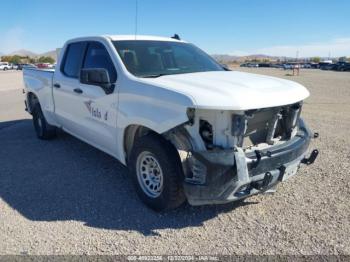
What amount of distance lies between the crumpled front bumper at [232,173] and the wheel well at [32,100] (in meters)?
5.14

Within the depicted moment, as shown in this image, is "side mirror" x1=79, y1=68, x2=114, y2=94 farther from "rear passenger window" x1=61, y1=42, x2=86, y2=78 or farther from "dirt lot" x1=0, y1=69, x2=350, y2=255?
"dirt lot" x1=0, y1=69, x2=350, y2=255

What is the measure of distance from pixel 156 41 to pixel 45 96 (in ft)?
9.02

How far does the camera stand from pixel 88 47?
537 cm

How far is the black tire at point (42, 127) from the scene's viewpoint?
7379mm

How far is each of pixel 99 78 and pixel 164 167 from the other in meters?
1.45

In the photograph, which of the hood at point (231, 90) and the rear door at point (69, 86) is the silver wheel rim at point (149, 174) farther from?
the rear door at point (69, 86)

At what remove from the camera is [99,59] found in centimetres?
501

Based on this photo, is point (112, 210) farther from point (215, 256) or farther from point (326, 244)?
point (326, 244)

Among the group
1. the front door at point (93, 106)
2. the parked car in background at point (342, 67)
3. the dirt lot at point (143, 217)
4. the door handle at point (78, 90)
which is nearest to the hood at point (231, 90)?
the front door at point (93, 106)

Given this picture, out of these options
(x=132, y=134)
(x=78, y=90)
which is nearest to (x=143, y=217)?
(x=132, y=134)

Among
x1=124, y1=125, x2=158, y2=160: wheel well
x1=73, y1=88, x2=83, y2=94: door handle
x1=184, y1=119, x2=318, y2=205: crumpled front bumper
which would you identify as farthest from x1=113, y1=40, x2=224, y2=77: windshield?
x1=184, y1=119, x2=318, y2=205: crumpled front bumper

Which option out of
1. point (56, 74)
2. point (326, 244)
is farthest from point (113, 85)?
point (326, 244)

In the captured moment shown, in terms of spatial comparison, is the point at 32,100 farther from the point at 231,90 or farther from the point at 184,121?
the point at 231,90

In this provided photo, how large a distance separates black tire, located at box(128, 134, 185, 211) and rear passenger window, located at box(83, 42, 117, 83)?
100cm
